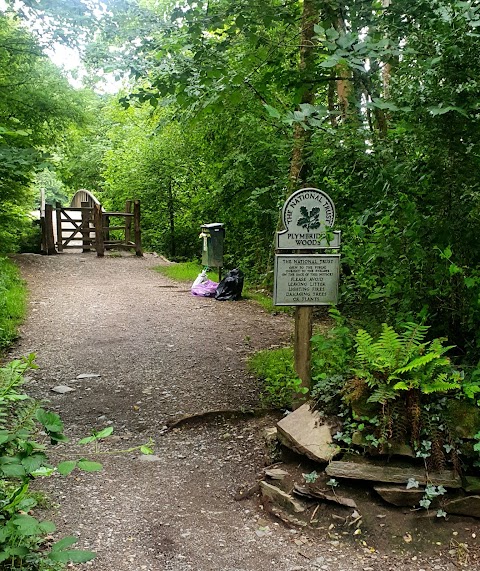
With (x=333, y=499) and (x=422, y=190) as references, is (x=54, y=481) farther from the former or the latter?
(x=422, y=190)

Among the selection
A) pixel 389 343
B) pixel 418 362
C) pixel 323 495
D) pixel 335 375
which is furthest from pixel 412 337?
pixel 323 495

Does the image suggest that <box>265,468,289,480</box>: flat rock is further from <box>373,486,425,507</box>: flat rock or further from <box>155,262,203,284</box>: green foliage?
<box>155,262,203,284</box>: green foliage

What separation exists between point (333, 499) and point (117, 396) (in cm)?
296

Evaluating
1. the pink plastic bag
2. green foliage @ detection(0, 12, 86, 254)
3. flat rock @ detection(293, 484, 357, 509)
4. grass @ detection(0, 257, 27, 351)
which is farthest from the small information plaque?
the pink plastic bag

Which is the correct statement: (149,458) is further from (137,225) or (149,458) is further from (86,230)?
(86,230)

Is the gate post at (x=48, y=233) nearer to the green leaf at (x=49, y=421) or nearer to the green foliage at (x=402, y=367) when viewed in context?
the green foliage at (x=402, y=367)

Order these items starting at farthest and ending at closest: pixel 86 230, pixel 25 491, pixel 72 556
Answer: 1. pixel 86 230
2. pixel 25 491
3. pixel 72 556

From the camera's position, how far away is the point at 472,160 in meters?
3.72

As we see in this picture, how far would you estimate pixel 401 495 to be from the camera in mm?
3393

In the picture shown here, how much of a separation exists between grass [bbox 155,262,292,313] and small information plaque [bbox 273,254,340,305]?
4.77m

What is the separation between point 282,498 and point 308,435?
47 centimetres

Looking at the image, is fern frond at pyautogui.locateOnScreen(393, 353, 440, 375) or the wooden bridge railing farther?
the wooden bridge railing

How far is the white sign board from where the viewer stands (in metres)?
4.57

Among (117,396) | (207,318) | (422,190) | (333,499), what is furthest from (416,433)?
(207,318)
